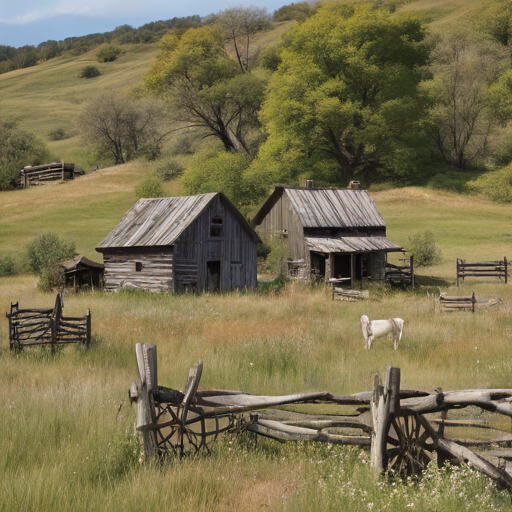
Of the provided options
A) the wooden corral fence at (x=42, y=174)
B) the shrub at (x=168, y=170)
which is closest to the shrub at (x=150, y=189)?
the shrub at (x=168, y=170)

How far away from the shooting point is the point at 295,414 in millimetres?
7035

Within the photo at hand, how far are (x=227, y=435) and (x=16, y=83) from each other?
157041mm

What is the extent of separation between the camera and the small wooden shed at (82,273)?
28391 mm

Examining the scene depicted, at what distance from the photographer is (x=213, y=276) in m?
28.1

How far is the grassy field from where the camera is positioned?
17.2 ft

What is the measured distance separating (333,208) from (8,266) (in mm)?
21404

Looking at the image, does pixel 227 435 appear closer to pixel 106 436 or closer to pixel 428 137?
pixel 106 436

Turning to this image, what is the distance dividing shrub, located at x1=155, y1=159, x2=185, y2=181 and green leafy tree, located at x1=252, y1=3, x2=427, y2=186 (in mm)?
10406

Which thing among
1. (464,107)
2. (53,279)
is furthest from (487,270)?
(464,107)

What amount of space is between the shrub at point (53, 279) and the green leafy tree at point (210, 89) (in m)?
30.9

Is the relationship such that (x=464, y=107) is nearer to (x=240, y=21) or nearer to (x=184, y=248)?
(x=240, y=21)

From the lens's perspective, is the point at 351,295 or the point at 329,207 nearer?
the point at 351,295

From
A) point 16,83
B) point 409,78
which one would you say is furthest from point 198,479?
point 16,83

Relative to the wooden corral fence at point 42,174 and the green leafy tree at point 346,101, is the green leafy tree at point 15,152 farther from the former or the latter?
the green leafy tree at point 346,101
